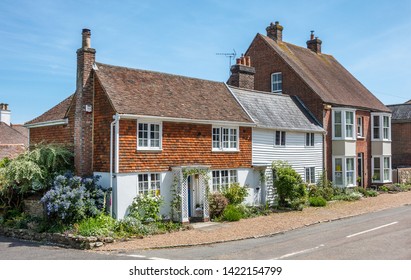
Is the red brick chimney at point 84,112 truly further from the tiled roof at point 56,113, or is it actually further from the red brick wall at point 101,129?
the tiled roof at point 56,113

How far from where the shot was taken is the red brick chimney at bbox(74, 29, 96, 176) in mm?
20922

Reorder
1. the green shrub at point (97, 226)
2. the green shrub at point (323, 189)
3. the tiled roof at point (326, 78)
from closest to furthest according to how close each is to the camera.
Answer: the green shrub at point (97, 226)
the green shrub at point (323, 189)
the tiled roof at point (326, 78)

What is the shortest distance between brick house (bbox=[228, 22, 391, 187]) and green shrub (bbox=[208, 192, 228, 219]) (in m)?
9.44

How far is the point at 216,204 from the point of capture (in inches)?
886

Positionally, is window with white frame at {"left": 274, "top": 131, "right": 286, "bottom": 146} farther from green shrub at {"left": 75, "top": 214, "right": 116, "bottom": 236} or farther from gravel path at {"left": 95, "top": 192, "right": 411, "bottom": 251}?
green shrub at {"left": 75, "top": 214, "right": 116, "bottom": 236}

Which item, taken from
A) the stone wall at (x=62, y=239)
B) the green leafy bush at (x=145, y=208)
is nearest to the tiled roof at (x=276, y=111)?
the green leafy bush at (x=145, y=208)

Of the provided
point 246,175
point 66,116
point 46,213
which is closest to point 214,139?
point 246,175

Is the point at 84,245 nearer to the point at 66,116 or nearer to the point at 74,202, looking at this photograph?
the point at 74,202

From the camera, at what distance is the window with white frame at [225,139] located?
23812 millimetres

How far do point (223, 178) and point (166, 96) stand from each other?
5.20m

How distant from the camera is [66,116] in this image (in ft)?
75.5

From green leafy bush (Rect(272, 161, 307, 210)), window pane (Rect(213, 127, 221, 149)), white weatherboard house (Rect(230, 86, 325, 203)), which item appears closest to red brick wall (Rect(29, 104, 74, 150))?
window pane (Rect(213, 127, 221, 149))

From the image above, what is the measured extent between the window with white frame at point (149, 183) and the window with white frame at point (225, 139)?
13.3 feet

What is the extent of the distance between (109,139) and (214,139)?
6.00 m
